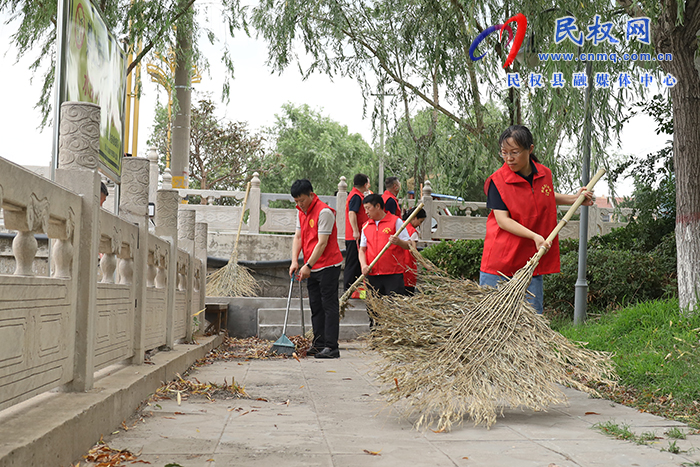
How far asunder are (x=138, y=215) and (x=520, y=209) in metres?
2.69

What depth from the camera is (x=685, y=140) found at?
6.45 meters

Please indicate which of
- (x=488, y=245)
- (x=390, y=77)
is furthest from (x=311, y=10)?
(x=488, y=245)

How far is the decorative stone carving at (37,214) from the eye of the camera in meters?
2.64

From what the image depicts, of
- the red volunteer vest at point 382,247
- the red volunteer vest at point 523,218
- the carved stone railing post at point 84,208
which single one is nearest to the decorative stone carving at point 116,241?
the carved stone railing post at point 84,208

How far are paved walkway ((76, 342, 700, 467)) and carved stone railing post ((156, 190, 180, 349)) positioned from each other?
5.46 feet

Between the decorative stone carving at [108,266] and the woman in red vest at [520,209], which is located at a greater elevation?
the woman in red vest at [520,209]

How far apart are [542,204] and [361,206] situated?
4.90 m

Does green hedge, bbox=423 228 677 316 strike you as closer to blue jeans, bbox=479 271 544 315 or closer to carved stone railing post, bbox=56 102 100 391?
blue jeans, bbox=479 271 544 315

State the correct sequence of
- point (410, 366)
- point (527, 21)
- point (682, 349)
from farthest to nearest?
point (527, 21)
point (682, 349)
point (410, 366)

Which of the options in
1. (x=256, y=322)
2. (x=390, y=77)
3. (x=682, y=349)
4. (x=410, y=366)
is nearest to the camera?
(x=410, y=366)

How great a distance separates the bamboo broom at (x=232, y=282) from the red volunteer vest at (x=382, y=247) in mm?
4835

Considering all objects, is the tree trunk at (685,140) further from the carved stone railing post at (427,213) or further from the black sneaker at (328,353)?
the carved stone railing post at (427,213)

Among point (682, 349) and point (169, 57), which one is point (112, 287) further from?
A: point (169, 57)

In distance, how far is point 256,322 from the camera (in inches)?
419
